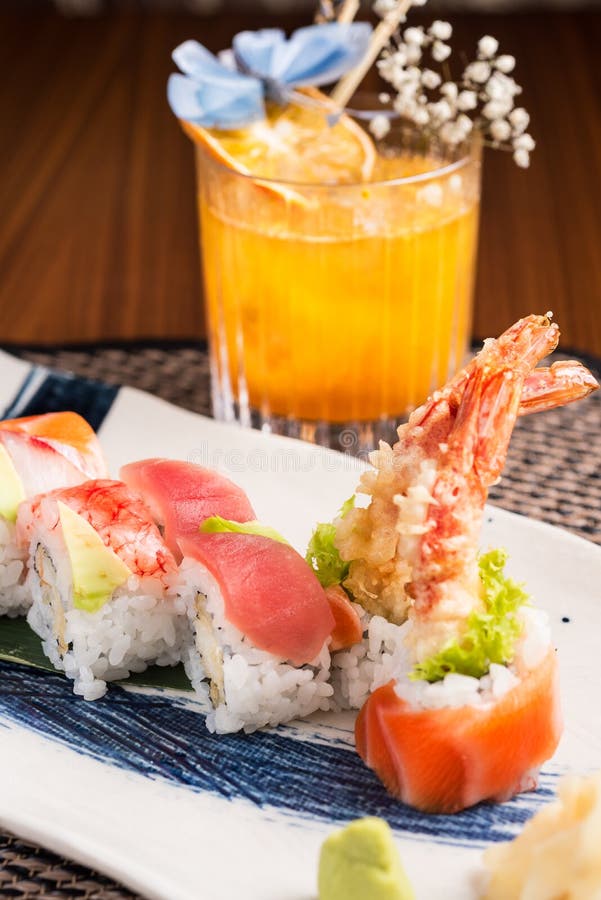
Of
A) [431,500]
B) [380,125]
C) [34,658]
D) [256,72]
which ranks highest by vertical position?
[256,72]

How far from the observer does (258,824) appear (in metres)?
1.63

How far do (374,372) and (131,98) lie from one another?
260 centimetres

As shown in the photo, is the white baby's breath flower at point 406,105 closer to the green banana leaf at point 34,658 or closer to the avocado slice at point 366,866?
the green banana leaf at point 34,658

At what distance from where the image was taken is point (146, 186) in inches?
168

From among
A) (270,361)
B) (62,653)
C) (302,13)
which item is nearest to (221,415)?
(270,361)

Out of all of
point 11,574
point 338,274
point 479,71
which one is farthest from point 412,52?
point 11,574

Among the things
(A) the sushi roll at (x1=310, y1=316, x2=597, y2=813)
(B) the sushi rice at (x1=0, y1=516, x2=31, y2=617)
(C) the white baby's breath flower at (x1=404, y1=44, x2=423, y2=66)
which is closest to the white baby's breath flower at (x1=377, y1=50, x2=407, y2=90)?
(C) the white baby's breath flower at (x1=404, y1=44, x2=423, y2=66)

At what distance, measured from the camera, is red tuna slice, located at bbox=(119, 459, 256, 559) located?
200 cm

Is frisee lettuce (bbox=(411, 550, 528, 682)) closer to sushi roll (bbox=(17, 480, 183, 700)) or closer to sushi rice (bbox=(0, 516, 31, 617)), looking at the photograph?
sushi roll (bbox=(17, 480, 183, 700))

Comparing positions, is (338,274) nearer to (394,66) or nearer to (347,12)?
(394,66)

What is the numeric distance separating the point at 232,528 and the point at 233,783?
0.39 m

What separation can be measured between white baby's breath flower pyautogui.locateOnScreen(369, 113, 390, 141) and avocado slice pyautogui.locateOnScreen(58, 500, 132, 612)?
1.22 metres

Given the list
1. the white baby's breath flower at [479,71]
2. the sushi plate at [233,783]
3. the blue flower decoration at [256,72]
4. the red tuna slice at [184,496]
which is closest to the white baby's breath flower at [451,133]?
the white baby's breath flower at [479,71]

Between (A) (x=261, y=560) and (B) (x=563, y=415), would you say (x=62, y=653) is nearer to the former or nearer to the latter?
(A) (x=261, y=560)
